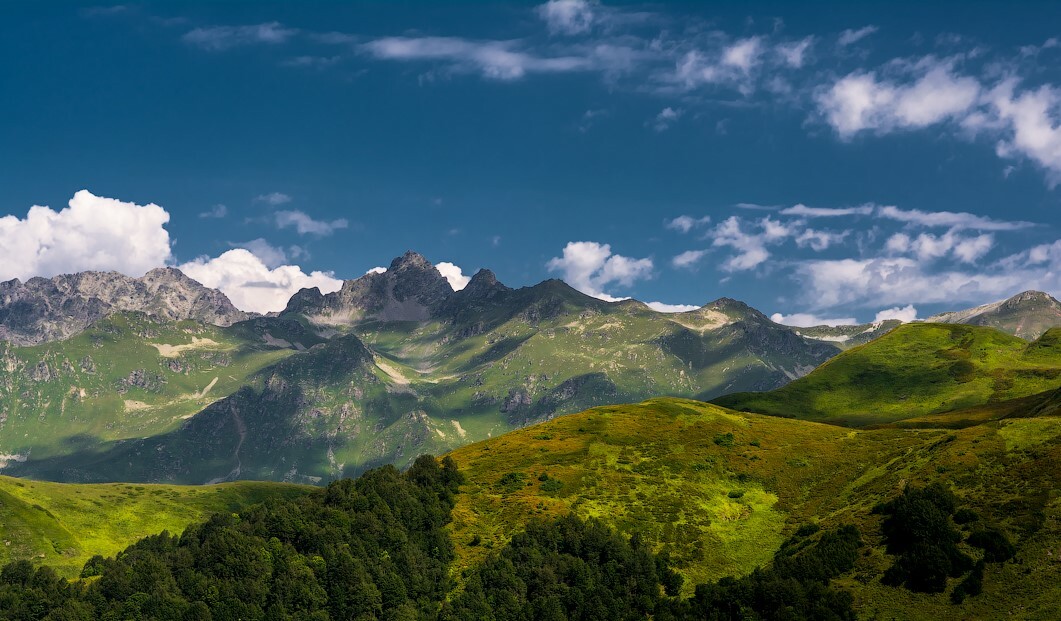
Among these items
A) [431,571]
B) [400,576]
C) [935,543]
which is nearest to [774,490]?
[935,543]

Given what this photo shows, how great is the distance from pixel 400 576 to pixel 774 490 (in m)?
77.2

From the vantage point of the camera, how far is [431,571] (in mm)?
141500

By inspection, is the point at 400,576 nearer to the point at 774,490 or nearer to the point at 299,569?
the point at 299,569

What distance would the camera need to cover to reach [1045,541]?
9612 cm

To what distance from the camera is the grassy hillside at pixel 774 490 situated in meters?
98.5

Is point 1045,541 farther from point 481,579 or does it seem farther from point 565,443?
point 565,443

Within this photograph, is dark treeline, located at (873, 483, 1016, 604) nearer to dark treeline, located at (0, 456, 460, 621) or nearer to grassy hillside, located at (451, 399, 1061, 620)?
grassy hillside, located at (451, 399, 1061, 620)

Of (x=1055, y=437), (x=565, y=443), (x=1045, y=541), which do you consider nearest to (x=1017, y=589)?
(x=1045, y=541)

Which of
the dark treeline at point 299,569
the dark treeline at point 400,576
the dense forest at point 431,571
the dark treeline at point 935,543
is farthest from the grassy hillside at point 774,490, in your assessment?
the dark treeline at point 299,569

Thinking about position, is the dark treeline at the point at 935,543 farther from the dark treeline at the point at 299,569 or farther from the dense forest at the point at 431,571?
the dark treeline at the point at 299,569

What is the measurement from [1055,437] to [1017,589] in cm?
3604

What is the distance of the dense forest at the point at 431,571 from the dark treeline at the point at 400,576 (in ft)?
0.85

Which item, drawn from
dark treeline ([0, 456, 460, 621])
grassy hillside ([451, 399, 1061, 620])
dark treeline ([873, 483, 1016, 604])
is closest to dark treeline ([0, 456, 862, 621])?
dark treeline ([0, 456, 460, 621])

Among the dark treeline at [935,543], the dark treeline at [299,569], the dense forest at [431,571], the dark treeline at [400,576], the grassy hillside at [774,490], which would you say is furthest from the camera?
the dark treeline at [299,569]
